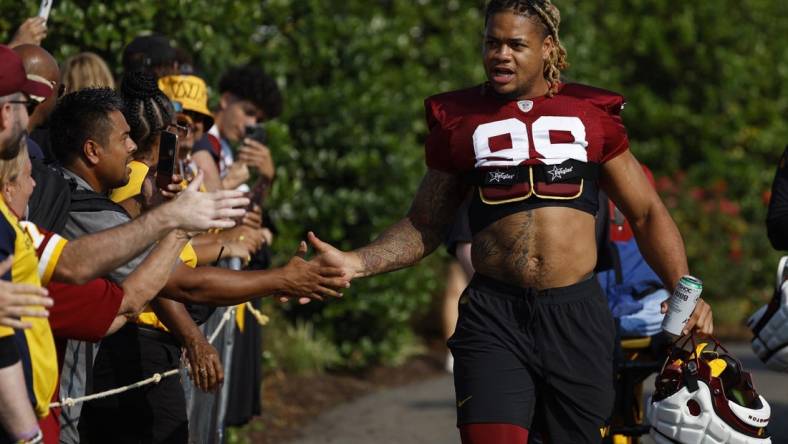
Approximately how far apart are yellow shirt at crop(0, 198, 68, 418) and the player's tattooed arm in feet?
4.81

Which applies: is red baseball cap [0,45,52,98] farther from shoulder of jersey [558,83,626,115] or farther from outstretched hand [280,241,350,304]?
shoulder of jersey [558,83,626,115]

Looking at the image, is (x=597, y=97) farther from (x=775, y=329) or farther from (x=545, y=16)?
(x=775, y=329)

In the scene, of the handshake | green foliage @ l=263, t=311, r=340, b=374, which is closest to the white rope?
the handshake

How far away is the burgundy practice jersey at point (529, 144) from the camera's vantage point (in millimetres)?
5113

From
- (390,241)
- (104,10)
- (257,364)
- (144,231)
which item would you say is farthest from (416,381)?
(144,231)

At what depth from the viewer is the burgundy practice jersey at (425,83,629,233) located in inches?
201

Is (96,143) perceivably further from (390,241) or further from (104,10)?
(104,10)

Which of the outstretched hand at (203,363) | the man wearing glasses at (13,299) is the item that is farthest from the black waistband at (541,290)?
the man wearing glasses at (13,299)

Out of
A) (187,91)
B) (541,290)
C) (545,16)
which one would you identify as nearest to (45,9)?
(187,91)

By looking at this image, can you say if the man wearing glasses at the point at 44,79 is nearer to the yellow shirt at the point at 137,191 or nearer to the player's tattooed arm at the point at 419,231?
the yellow shirt at the point at 137,191

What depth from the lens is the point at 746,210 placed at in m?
15.8

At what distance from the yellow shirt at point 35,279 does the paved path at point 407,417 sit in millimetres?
4815

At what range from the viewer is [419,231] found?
550cm

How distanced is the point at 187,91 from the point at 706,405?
10.3 feet
